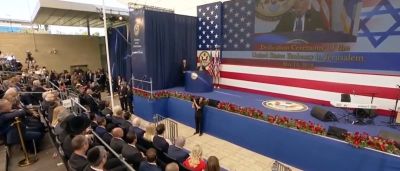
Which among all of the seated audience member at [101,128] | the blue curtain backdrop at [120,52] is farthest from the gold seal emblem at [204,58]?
the seated audience member at [101,128]

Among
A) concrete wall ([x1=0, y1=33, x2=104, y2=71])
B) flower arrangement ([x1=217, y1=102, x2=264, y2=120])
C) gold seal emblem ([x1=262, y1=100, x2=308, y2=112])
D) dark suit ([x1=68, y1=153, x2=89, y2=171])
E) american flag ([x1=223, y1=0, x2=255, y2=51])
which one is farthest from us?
concrete wall ([x1=0, y1=33, x2=104, y2=71])

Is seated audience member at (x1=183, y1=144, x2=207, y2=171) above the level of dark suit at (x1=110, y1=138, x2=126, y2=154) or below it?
below

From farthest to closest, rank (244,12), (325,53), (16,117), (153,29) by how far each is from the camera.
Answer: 1. (153,29)
2. (244,12)
3. (325,53)
4. (16,117)

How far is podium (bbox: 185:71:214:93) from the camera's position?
7.92m

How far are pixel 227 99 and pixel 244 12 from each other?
10.1ft

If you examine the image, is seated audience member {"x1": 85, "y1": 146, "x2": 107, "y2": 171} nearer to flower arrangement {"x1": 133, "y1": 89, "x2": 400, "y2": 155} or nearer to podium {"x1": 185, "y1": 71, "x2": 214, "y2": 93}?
flower arrangement {"x1": 133, "y1": 89, "x2": 400, "y2": 155}

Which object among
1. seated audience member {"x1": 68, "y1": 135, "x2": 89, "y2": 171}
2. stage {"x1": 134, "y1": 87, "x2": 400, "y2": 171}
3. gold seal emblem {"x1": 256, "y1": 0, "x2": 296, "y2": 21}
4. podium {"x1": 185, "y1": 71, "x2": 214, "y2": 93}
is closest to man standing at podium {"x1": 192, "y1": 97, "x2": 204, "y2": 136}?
stage {"x1": 134, "y1": 87, "x2": 400, "y2": 171}

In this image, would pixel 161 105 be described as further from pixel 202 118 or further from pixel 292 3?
pixel 292 3

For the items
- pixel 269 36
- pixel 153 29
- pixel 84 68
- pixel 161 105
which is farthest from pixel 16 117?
pixel 84 68

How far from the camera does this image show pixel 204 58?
29.5ft

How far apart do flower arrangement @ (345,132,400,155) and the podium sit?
4.78 metres

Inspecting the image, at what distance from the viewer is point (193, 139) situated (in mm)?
6359

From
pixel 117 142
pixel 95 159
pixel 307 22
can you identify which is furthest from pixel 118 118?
pixel 307 22

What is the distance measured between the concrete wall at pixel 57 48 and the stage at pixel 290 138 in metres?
10.6
